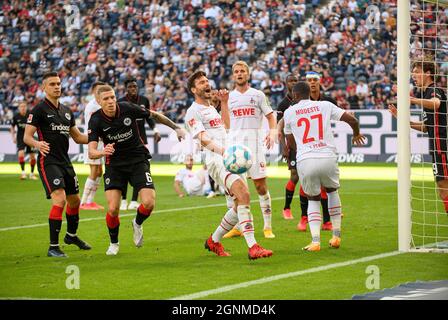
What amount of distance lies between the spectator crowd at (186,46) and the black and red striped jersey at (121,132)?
18.6m

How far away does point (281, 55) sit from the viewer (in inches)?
1294

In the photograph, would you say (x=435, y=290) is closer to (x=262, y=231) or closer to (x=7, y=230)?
(x=262, y=231)

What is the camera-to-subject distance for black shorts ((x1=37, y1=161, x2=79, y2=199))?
10.7 metres

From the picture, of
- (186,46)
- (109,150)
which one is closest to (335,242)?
(109,150)

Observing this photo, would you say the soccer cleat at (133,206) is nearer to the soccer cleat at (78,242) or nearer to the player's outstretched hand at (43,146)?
the soccer cleat at (78,242)

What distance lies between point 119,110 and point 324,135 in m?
2.51

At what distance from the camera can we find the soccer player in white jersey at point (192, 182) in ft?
61.8

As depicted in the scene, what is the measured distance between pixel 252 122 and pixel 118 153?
99.1 inches

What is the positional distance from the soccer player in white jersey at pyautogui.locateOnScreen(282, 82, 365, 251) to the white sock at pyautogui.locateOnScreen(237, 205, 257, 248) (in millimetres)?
1026

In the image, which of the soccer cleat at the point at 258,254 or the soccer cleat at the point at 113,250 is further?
the soccer cleat at the point at 113,250

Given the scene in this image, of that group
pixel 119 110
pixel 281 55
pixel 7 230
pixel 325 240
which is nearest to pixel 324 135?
pixel 325 240

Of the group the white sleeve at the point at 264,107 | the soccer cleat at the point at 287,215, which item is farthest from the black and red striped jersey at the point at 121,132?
the soccer cleat at the point at 287,215

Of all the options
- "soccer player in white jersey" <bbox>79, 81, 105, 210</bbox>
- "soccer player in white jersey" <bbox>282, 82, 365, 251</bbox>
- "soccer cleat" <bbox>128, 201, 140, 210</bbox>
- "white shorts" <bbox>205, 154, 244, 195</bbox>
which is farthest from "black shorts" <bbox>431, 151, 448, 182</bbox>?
"soccer player in white jersey" <bbox>79, 81, 105, 210</bbox>

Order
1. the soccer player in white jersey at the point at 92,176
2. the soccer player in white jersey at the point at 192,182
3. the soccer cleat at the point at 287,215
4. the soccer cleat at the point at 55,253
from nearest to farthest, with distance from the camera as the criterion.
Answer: the soccer cleat at the point at 55,253 → the soccer cleat at the point at 287,215 → the soccer player in white jersey at the point at 92,176 → the soccer player in white jersey at the point at 192,182
